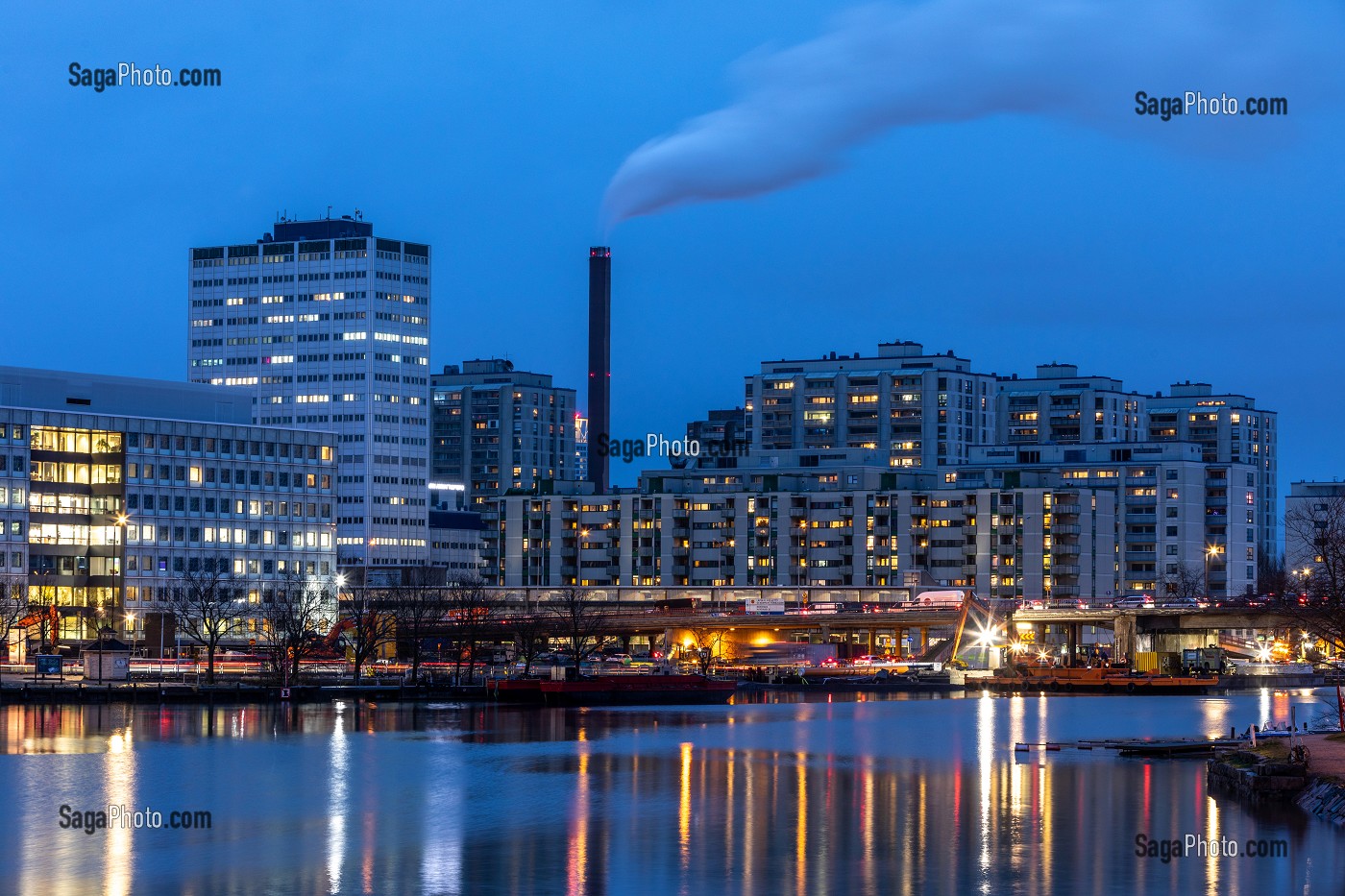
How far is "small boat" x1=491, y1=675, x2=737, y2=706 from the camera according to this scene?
156750 mm

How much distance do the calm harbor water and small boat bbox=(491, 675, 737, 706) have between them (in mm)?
31486

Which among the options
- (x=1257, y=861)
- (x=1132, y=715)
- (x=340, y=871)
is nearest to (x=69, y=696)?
(x=1132, y=715)

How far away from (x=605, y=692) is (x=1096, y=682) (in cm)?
5691

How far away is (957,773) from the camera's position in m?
90.1

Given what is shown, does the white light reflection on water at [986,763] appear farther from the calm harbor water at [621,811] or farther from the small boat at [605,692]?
the small boat at [605,692]

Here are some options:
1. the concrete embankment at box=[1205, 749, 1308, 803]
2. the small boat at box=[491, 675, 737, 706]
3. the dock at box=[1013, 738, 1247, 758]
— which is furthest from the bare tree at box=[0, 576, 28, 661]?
the concrete embankment at box=[1205, 749, 1308, 803]

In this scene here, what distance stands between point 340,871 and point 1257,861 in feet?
94.1

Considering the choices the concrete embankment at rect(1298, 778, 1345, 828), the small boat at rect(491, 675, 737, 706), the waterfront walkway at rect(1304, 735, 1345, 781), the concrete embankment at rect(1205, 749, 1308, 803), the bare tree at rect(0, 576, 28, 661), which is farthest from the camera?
the bare tree at rect(0, 576, 28, 661)

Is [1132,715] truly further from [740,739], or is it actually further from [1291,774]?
[1291,774]

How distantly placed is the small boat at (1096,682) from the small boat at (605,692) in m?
36.3

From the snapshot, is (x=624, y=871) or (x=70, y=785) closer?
(x=624, y=871)

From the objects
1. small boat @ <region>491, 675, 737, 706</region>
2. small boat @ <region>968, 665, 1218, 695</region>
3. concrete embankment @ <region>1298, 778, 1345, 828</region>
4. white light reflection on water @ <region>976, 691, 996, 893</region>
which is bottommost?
small boat @ <region>968, 665, 1218, 695</region>

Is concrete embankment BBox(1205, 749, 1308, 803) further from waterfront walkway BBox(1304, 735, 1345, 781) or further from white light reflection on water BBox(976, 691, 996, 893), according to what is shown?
white light reflection on water BBox(976, 691, 996, 893)

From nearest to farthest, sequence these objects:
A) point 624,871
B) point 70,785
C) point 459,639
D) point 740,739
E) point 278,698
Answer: point 624,871 < point 70,785 < point 740,739 < point 278,698 < point 459,639
